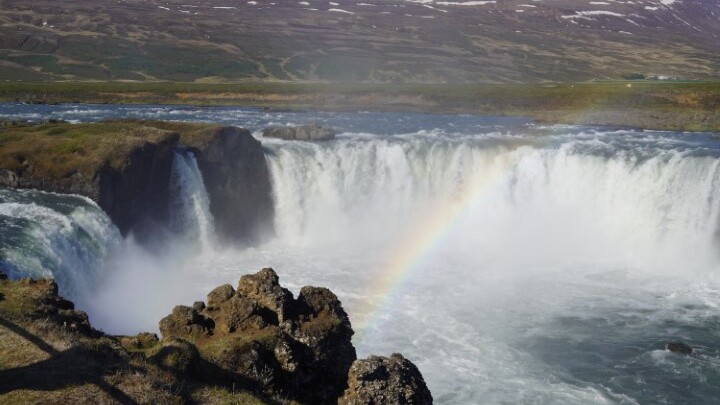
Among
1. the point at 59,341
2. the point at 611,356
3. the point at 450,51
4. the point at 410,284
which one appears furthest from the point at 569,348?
the point at 450,51

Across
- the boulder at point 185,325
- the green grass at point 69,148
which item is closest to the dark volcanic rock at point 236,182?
the green grass at point 69,148

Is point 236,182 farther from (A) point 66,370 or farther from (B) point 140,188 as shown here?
(A) point 66,370

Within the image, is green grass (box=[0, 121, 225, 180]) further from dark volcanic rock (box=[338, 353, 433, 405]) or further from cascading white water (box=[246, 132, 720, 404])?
dark volcanic rock (box=[338, 353, 433, 405])

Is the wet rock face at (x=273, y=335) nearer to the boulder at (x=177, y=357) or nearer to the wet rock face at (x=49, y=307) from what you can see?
the boulder at (x=177, y=357)

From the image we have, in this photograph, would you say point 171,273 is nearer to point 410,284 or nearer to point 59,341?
point 410,284

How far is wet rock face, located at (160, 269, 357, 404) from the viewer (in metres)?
13.9

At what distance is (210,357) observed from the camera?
13.8 metres

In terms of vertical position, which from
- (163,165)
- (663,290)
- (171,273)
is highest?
(163,165)

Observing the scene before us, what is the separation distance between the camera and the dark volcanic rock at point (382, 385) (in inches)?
500

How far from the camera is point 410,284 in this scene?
35.2 m

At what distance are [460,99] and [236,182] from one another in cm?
5879

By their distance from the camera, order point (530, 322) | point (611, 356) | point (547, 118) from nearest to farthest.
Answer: point (611, 356), point (530, 322), point (547, 118)

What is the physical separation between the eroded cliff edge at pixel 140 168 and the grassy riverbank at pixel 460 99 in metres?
46.1

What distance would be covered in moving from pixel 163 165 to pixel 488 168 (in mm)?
23323
